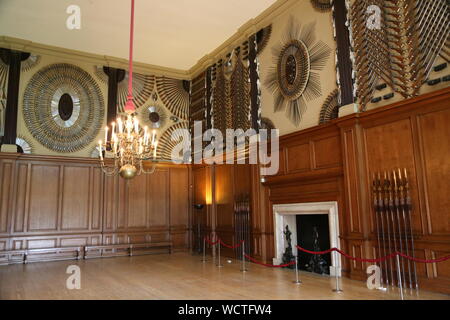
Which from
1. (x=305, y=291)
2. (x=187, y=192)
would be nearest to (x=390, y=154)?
(x=305, y=291)

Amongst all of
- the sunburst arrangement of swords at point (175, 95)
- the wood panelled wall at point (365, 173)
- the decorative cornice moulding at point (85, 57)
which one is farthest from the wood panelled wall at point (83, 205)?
the wood panelled wall at point (365, 173)

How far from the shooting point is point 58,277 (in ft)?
21.5

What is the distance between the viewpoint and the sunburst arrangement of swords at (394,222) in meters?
5.09

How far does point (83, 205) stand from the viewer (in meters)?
9.55

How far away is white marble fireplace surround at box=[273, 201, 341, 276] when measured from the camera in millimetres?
6184

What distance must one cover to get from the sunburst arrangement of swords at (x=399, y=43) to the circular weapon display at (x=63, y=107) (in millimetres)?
7145

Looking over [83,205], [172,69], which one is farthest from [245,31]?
[83,205]

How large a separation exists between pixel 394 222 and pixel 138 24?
688 centimetres

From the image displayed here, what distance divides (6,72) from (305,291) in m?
8.81

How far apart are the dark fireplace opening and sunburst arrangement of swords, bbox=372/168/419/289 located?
4.14ft

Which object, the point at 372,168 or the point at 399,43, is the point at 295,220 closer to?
the point at 372,168

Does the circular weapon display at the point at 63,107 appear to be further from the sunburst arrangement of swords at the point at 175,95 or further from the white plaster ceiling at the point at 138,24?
the sunburst arrangement of swords at the point at 175,95

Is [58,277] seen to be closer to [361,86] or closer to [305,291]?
[305,291]

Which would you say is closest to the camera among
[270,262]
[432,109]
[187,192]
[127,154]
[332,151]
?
[432,109]
